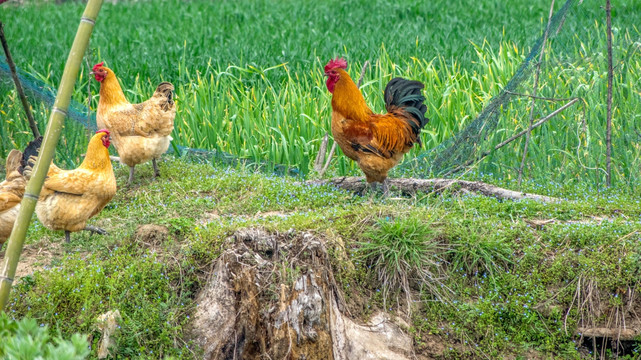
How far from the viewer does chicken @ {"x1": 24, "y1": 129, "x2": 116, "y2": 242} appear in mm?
4809

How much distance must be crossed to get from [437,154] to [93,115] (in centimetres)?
368

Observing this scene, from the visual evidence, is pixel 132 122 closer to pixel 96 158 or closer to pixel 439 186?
pixel 96 158

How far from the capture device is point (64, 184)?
4.81 meters

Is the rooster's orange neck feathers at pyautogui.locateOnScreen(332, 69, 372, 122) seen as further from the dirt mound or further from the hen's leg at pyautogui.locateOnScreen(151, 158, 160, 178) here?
the hen's leg at pyautogui.locateOnScreen(151, 158, 160, 178)

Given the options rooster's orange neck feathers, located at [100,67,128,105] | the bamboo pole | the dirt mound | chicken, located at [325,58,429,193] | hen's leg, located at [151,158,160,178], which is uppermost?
the bamboo pole

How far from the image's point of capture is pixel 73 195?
16.0ft

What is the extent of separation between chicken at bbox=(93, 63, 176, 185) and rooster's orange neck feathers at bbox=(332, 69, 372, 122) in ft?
5.33

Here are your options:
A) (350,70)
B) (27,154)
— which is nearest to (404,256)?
(27,154)

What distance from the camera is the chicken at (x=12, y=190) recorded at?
4785 millimetres

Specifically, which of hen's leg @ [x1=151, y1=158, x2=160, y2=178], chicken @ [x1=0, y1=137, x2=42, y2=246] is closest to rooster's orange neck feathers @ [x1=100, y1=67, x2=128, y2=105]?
hen's leg @ [x1=151, y1=158, x2=160, y2=178]

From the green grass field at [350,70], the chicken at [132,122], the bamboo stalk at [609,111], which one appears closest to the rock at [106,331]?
the chicken at [132,122]

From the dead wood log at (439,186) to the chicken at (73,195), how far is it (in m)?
2.02

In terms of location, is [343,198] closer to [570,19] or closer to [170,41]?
[570,19]

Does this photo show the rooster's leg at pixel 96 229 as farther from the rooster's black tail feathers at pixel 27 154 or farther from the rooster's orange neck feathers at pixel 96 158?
the rooster's black tail feathers at pixel 27 154
